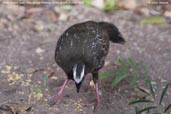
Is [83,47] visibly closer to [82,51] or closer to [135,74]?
[82,51]

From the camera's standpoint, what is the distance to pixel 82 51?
4.96 meters

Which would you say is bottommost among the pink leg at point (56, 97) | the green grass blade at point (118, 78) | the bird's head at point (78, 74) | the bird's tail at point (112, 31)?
the pink leg at point (56, 97)

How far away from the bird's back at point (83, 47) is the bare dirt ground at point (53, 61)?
0.42 meters

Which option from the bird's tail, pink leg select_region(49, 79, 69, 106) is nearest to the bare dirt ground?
pink leg select_region(49, 79, 69, 106)

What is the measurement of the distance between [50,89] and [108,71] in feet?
2.47

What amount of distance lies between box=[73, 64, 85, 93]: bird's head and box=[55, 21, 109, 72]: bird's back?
10cm

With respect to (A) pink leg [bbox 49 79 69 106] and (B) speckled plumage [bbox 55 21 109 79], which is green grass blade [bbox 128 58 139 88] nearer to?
(B) speckled plumage [bbox 55 21 109 79]

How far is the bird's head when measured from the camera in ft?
15.1

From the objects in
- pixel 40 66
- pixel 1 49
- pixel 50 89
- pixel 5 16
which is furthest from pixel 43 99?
pixel 5 16

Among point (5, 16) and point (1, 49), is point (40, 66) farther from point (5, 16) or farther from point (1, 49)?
point (5, 16)

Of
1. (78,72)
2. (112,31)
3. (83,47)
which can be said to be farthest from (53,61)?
(78,72)

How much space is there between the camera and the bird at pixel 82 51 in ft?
16.0

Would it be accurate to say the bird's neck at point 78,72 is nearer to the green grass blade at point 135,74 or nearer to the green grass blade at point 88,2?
the green grass blade at point 135,74

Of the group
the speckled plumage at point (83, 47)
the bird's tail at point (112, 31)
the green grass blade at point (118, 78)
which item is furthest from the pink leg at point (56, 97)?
the bird's tail at point (112, 31)
